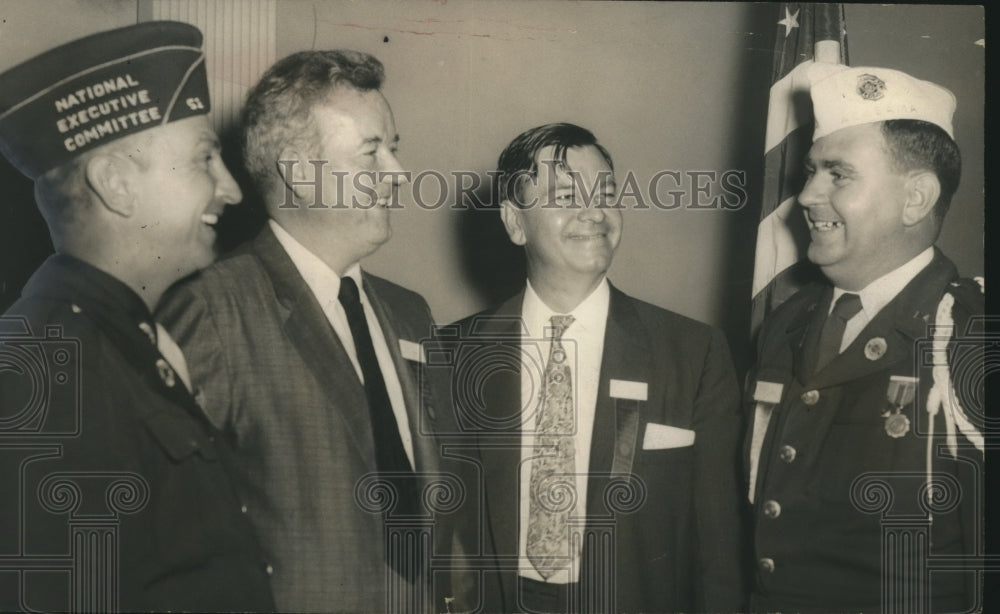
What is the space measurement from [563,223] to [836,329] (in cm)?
83

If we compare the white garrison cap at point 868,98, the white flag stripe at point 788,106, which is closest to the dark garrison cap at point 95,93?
the white flag stripe at point 788,106

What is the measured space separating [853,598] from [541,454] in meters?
0.96

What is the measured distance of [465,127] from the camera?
3.27m

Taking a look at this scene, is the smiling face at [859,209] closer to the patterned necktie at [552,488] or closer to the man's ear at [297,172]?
the patterned necktie at [552,488]

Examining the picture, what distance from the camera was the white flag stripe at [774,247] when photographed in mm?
3303

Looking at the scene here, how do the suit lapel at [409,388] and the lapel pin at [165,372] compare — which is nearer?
the lapel pin at [165,372]

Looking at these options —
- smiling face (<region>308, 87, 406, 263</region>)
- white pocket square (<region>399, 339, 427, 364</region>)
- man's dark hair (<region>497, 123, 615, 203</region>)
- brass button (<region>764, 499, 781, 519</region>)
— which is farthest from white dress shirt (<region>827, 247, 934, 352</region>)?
smiling face (<region>308, 87, 406, 263</region>)

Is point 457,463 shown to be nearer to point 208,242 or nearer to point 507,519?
point 507,519

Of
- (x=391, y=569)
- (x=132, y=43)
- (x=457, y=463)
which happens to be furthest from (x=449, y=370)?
(x=132, y=43)

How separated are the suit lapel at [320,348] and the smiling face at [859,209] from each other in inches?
54.3

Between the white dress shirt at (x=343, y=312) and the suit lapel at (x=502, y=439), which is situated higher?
the white dress shirt at (x=343, y=312)

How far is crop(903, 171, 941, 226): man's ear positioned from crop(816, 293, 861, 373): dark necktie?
10.7 inches

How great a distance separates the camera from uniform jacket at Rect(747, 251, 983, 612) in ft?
10.3

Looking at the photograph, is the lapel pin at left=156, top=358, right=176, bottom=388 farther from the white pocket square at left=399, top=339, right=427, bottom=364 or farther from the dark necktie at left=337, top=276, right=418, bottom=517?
the white pocket square at left=399, top=339, right=427, bottom=364
